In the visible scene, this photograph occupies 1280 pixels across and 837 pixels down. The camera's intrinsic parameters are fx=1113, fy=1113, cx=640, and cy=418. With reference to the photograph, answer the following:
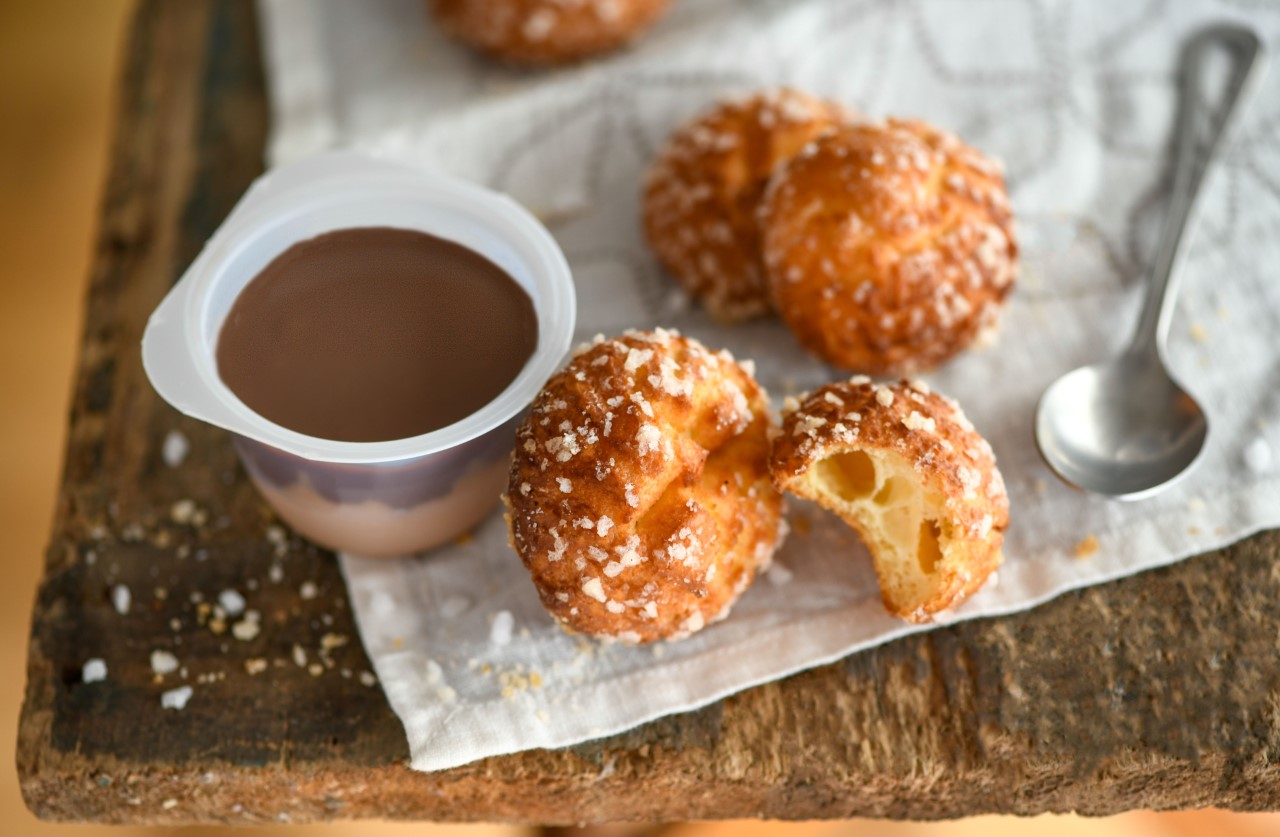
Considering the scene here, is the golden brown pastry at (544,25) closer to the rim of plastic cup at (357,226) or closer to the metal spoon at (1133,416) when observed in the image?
the rim of plastic cup at (357,226)

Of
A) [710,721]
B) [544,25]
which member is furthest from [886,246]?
[544,25]

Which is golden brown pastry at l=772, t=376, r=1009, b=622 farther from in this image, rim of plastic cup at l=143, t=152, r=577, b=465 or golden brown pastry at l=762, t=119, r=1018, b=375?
rim of plastic cup at l=143, t=152, r=577, b=465

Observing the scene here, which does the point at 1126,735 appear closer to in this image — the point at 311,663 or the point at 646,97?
the point at 311,663

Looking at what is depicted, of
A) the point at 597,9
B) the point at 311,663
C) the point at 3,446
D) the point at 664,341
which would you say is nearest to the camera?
the point at 664,341

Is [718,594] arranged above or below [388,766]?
above

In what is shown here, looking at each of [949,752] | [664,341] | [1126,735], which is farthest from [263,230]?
[1126,735]

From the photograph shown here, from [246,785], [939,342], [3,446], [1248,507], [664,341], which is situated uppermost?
[664,341]

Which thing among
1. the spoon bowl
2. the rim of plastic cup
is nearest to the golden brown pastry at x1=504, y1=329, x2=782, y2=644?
the rim of plastic cup
